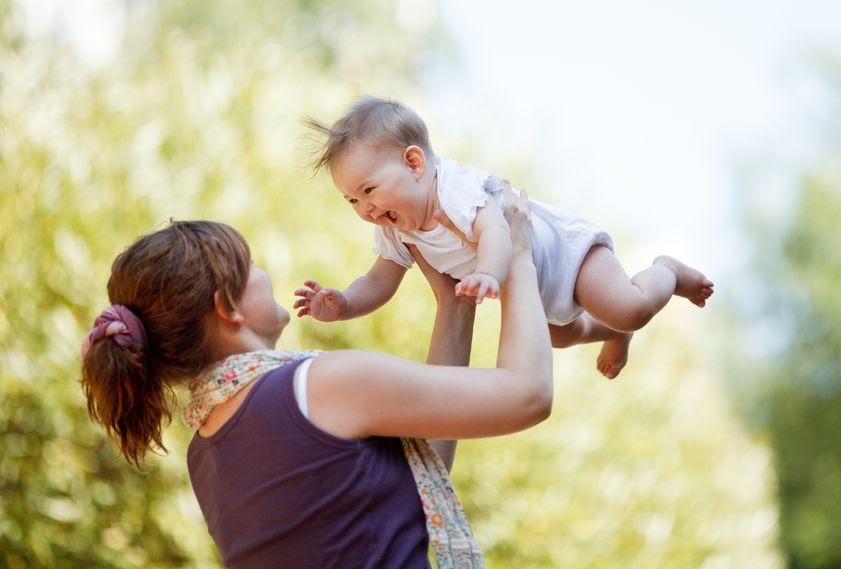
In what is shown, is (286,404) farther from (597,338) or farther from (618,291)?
(597,338)

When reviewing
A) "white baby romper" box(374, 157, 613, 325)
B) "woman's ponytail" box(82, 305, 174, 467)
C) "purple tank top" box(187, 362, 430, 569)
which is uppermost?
"white baby romper" box(374, 157, 613, 325)

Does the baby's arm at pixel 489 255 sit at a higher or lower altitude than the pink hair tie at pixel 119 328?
higher

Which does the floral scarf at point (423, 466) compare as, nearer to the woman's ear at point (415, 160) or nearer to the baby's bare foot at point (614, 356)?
the woman's ear at point (415, 160)

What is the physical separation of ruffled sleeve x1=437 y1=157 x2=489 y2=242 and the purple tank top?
348 mm

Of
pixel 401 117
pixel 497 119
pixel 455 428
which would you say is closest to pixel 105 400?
pixel 455 428

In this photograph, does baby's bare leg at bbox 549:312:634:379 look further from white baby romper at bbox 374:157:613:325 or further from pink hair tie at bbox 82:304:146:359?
pink hair tie at bbox 82:304:146:359

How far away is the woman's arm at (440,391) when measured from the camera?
1400mm

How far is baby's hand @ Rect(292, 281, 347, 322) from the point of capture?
1.82 m

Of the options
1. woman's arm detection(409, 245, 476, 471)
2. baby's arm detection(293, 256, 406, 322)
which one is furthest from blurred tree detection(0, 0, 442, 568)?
woman's arm detection(409, 245, 476, 471)

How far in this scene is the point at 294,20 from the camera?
12.8 meters

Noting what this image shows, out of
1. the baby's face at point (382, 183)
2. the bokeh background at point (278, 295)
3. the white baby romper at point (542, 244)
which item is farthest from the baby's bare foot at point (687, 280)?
the bokeh background at point (278, 295)

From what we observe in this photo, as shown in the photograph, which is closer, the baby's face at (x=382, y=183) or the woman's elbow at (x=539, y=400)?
the woman's elbow at (x=539, y=400)

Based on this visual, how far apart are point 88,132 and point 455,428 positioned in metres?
3.38

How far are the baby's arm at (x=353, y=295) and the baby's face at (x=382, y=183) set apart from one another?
19cm
